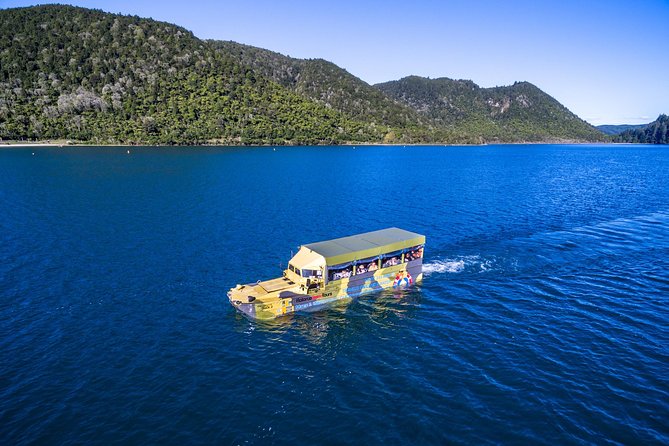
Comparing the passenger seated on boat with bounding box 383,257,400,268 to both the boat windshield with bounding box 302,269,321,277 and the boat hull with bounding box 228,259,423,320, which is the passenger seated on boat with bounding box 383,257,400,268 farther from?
the boat windshield with bounding box 302,269,321,277

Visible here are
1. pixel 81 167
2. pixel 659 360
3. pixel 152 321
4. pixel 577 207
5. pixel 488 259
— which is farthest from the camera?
pixel 81 167

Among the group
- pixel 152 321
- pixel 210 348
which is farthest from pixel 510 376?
pixel 152 321

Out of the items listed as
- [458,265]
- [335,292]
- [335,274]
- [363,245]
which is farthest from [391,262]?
[458,265]

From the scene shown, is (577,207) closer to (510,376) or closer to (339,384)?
(510,376)

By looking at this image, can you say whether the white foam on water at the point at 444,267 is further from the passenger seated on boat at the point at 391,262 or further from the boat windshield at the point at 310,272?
the boat windshield at the point at 310,272

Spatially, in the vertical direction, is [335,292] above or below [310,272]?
below

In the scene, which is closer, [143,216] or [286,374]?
[286,374]

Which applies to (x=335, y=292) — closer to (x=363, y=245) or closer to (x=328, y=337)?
(x=363, y=245)
